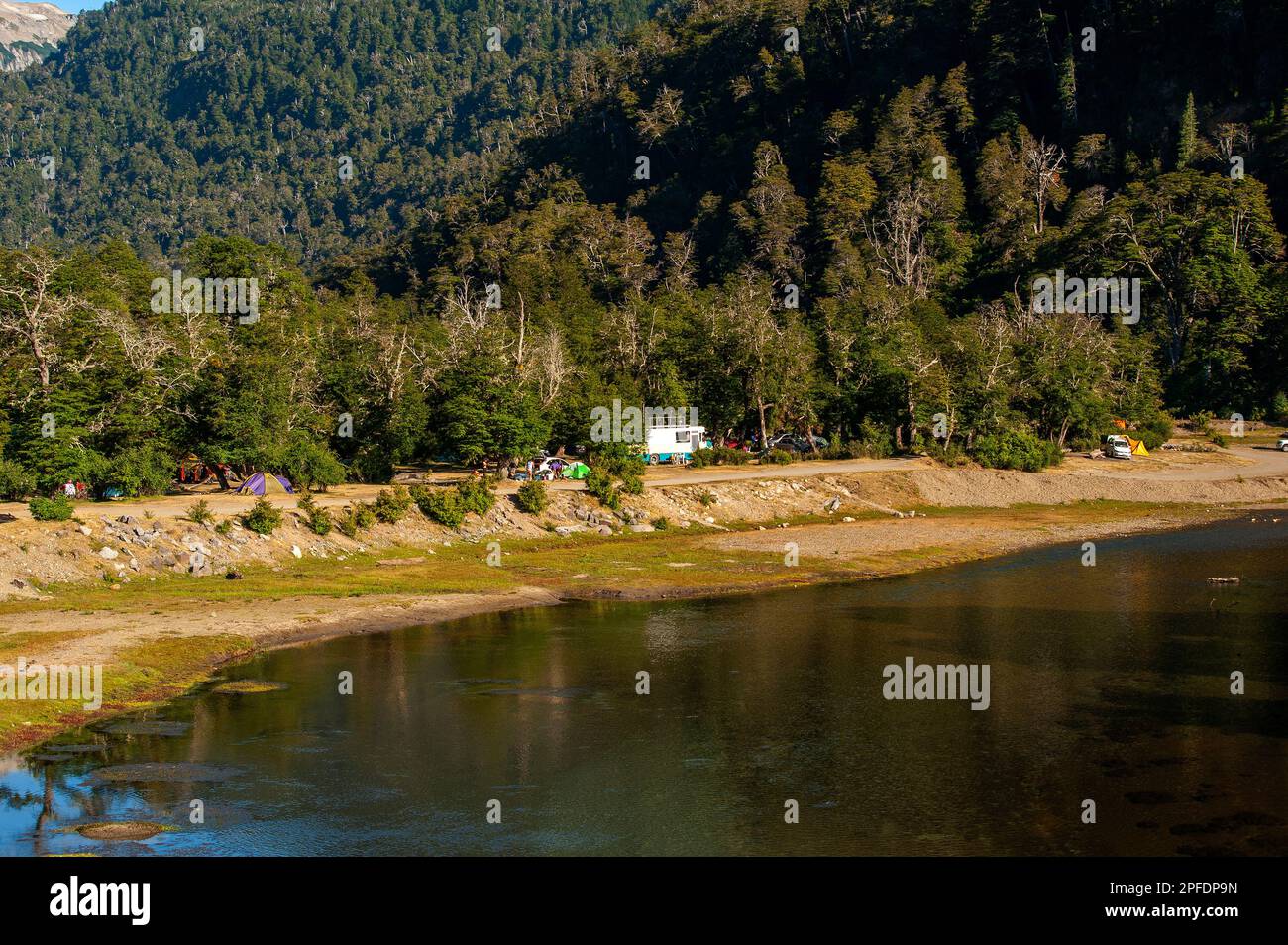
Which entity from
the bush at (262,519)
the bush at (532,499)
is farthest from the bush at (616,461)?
the bush at (262,519)

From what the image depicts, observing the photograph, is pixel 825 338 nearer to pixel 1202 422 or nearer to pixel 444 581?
pixel 1202 422

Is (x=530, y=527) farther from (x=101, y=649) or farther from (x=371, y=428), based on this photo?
(x=101, y=649)

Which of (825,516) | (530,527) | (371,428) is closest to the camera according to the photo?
(530,527)

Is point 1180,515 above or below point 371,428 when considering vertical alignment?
below

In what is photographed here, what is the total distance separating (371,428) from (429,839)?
66608 mm

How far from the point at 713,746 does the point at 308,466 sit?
51.7 m

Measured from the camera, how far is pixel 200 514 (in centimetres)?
6550

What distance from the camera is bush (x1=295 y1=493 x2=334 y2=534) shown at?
69500 millimetres

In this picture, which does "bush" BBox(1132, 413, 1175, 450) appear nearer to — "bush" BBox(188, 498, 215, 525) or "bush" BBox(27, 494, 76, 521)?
"bush" BBox(188, 498, 215, 525)

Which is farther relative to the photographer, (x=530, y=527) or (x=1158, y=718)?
(x=530, y=527)

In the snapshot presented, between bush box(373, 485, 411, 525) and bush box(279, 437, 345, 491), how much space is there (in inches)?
357

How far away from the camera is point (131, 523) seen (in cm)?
6325

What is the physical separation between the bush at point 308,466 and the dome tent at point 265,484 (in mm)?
827
